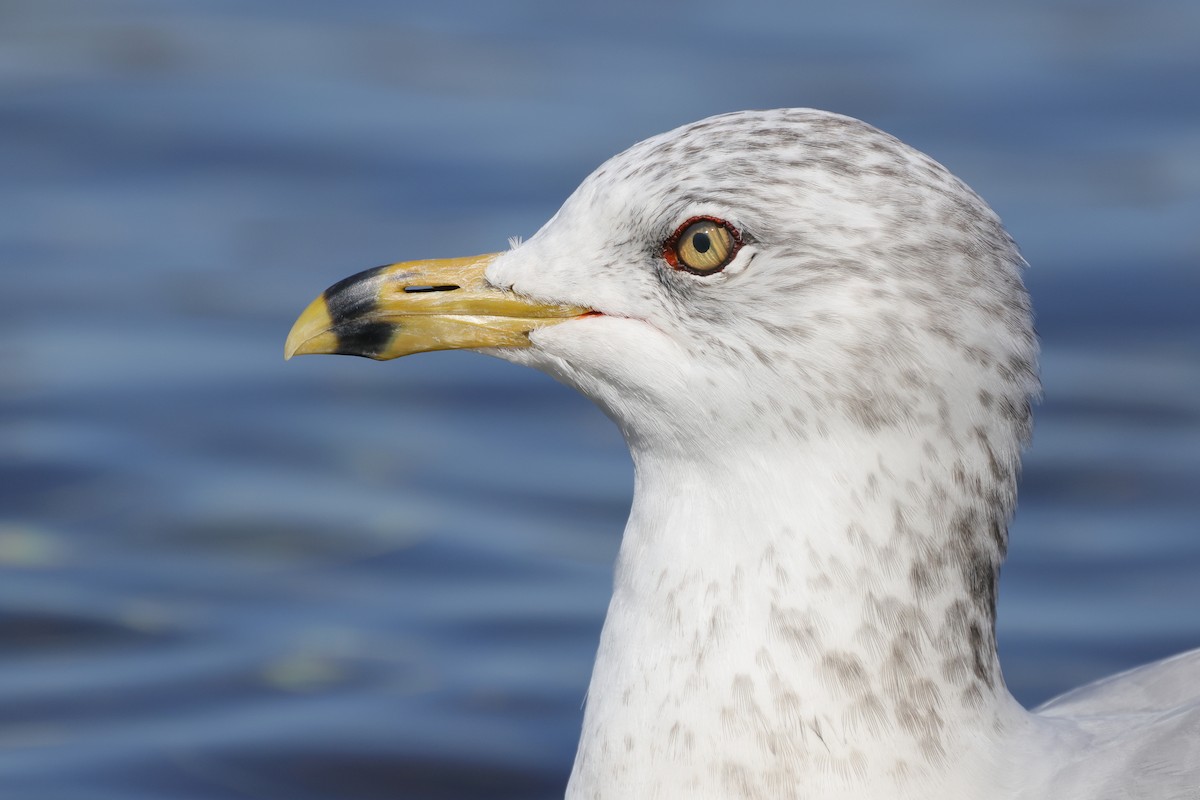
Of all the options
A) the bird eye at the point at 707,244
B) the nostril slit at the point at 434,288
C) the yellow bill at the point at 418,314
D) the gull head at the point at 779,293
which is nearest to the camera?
the gull head at the point at 779,293

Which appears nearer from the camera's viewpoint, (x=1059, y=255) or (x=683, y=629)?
(x=683, y=629)

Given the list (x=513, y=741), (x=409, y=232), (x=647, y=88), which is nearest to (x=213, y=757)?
(x=513, y=741)

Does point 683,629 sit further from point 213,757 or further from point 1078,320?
point 1078,320

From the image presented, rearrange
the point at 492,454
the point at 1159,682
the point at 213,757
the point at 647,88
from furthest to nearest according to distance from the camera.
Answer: the point at 647,88, the point at 492,454, the point at 213,757, the point at 1159,682

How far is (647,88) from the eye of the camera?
10.2 metres

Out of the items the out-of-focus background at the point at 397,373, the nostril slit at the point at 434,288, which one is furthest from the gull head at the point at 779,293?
the out-of-focus background at the point at 397,373

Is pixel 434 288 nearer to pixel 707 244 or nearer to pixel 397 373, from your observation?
pixel 707 244

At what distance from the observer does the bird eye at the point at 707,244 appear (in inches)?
169

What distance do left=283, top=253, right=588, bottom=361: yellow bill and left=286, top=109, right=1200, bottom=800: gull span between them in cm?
11

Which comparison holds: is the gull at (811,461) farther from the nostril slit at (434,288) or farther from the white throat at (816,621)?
the nostril slit at (434,288)

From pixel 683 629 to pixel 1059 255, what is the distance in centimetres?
511

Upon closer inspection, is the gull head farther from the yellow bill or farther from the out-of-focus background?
the out-of-focus background

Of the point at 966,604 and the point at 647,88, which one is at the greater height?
the point at 647,88

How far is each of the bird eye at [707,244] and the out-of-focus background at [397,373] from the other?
239 cm
